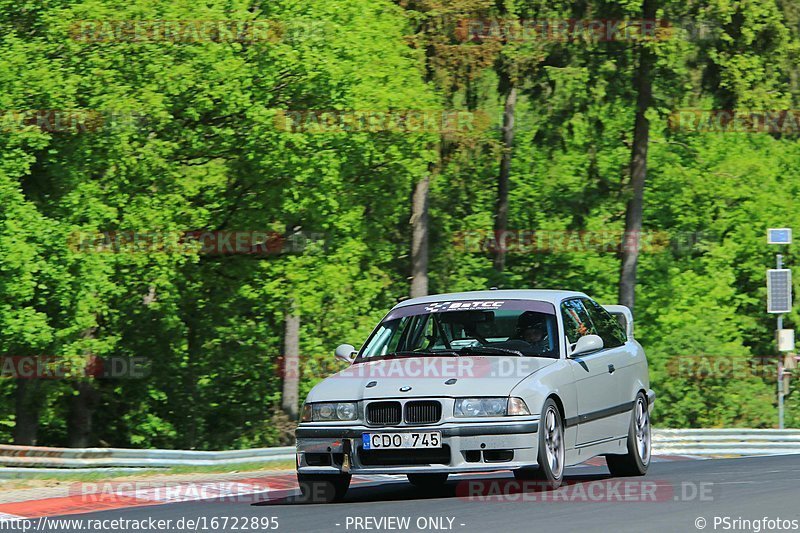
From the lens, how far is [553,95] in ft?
127

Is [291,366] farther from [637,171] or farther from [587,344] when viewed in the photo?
[587,344]

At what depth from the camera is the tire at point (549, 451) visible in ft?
36.1

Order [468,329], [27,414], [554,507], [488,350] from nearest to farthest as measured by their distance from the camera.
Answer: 1. [554,507]
2. [488,350]
3. [468,329]
4. [27,414]

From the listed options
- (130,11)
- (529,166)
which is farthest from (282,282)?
(529,166)

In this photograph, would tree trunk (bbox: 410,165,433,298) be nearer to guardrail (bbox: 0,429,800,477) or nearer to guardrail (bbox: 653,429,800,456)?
guardrail (bbox: 0,429,800,477)

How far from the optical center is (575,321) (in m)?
12.7

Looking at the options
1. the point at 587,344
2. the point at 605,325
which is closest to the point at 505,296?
the point at 587,344

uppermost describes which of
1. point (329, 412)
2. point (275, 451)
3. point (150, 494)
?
point (329, 412)

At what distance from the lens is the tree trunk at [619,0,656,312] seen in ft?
123

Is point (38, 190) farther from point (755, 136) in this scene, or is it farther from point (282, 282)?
point (755, 136)

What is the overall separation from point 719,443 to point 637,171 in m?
19.3

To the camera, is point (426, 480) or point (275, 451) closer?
point (426, 480)

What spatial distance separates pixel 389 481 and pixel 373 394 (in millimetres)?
3367

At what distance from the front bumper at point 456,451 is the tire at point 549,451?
12 centimetres
